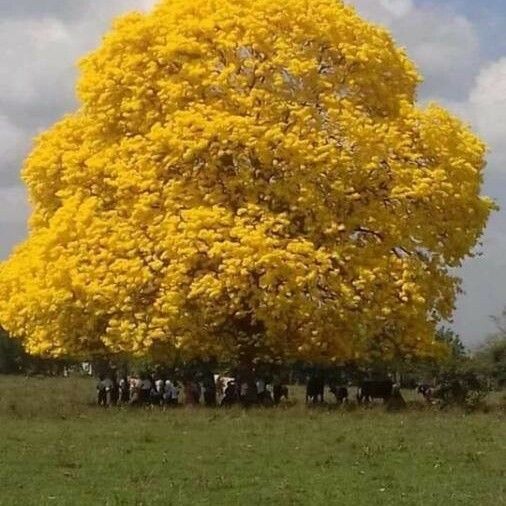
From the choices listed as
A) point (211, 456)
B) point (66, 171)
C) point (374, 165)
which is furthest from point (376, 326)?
point (211, 456)

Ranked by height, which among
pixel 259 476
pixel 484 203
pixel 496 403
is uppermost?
pixel 484 203

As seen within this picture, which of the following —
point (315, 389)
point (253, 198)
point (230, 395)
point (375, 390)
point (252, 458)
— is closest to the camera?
point (252, 458)

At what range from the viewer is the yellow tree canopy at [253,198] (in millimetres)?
32031

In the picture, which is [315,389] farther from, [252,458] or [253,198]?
[252,458]

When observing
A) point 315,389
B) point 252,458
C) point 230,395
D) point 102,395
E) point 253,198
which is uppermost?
point 253,198

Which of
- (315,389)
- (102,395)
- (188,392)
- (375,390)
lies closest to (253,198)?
(188,392)

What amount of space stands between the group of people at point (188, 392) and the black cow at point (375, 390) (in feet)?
8.34

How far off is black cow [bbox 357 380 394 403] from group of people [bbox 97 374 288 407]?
2541 mm

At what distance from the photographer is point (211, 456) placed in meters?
21.1

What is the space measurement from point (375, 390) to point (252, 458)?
2039 centimetres

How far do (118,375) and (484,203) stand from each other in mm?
18913

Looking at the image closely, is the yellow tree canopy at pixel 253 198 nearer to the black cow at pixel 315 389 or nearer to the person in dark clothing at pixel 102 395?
the person in dark clothing at pixel 102 395

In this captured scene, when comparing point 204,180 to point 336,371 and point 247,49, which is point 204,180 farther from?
point 336,371

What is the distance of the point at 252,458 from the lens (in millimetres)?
20781
